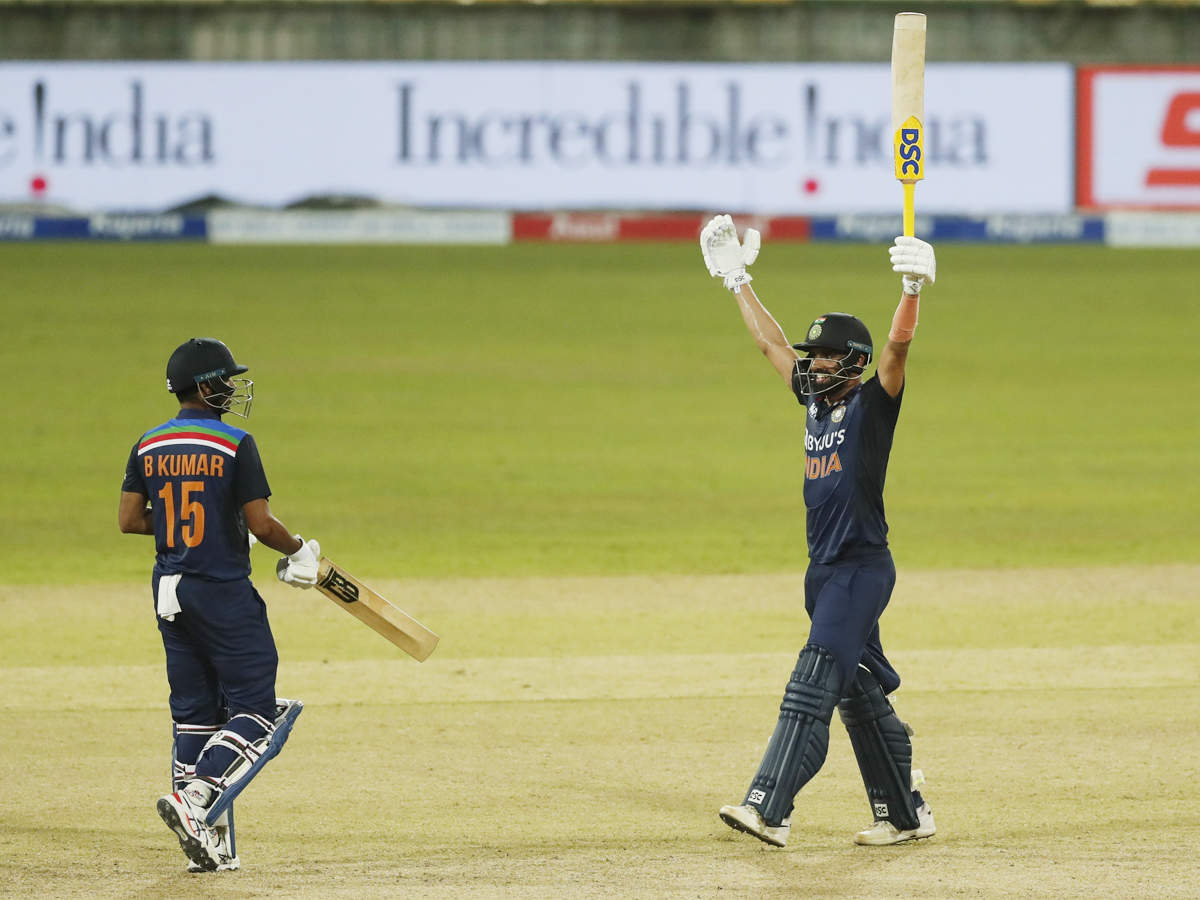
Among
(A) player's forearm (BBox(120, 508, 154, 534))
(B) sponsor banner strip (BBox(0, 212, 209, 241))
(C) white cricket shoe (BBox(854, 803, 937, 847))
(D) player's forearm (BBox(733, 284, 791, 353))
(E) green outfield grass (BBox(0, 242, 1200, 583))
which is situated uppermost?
(D) player's forearm (BBox(733, 284, 791, 353))

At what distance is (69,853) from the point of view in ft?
23.1

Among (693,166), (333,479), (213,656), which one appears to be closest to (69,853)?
(213,656)

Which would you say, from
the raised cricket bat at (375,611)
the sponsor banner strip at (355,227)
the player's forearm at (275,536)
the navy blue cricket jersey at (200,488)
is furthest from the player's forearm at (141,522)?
the sponsor banner strip at (355,227)

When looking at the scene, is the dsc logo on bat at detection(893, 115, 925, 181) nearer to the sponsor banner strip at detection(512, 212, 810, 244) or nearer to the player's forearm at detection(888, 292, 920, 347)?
the player's forearm at detection(888, 292, 920, 347)

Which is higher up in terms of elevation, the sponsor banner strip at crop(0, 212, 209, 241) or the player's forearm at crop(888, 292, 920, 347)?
the player's forearm at crop(888, 292, 920, 347)

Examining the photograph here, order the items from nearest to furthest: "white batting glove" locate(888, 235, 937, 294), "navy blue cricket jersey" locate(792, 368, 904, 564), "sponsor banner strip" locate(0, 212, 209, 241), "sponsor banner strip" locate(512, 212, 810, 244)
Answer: "white batting glove" locate(888, 235, 937, 294), "navy blue cricket jersey" locate(792, 368, 904, 564), "sponsor banner strip" locate(0, 212, 209, 241), "sponsor banner strip" locate(512, 212, 810, 244)

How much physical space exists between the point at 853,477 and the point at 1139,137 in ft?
87.8

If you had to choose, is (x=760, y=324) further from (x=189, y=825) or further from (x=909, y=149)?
(x=189, y=825)

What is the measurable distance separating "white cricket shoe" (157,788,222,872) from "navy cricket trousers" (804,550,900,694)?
234 centimetres

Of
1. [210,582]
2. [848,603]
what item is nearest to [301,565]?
[210,582]

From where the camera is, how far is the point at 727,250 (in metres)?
8.11

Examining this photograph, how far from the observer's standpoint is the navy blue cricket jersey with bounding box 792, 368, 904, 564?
7.03 m

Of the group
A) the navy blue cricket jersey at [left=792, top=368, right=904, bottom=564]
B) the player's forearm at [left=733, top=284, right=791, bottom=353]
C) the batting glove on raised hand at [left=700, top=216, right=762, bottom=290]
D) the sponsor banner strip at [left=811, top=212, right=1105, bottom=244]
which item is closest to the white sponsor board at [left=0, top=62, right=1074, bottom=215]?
the sponsor banner strip at [left=811, top=212, right=1105, bottom=244]

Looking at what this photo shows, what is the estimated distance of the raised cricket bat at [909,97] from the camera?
739cm
